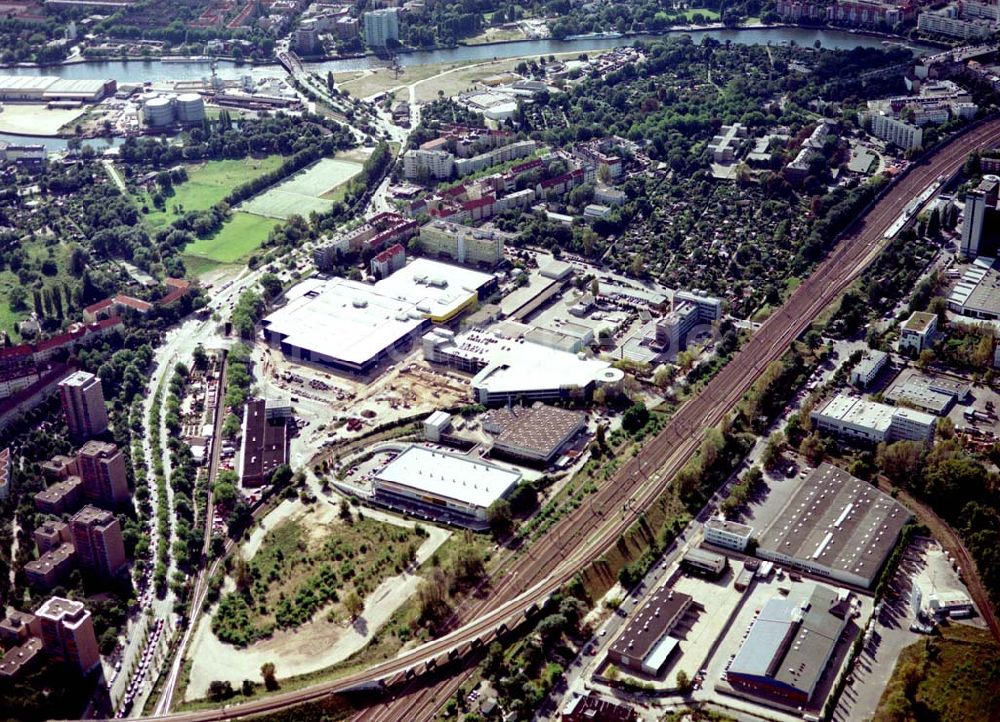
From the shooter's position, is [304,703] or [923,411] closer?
[304,703]

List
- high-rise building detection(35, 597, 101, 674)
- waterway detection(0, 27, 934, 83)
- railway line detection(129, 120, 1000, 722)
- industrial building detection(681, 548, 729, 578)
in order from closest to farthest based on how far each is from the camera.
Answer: railway line detection(129, 120, 1000, 722), high-rise building detection(35, 597, 101, 674), industrial building detection(681, 548, 729, 578), waterway detection(0, 27, 934, 83)

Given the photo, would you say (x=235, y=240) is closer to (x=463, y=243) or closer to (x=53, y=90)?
(x=463, y=243)

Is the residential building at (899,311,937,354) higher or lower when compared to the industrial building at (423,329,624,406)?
higher

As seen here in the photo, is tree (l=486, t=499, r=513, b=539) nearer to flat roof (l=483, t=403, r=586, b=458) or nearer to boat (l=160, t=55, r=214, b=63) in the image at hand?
flat roof (l=483, t=403, r=586, b=458)

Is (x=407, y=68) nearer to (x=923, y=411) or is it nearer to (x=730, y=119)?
(x=730, y=119)

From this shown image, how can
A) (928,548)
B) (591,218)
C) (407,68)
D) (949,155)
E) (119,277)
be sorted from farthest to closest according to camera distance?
(407,68), (949,155), (591,218), (119,277), (928,548)

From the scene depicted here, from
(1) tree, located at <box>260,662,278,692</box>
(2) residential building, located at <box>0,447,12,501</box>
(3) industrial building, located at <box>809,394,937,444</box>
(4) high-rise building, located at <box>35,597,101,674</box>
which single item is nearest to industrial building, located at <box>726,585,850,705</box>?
(3) industrial building, located at <box>809,394,937,444</box>

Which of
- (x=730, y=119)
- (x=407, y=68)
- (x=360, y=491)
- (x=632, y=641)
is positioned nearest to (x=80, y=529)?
(x=360, y=491)

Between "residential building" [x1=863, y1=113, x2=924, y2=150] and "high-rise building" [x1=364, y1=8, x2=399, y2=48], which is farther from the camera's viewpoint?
"high-rise building" [x1=364, y1=8, x2=399, y2=48]
